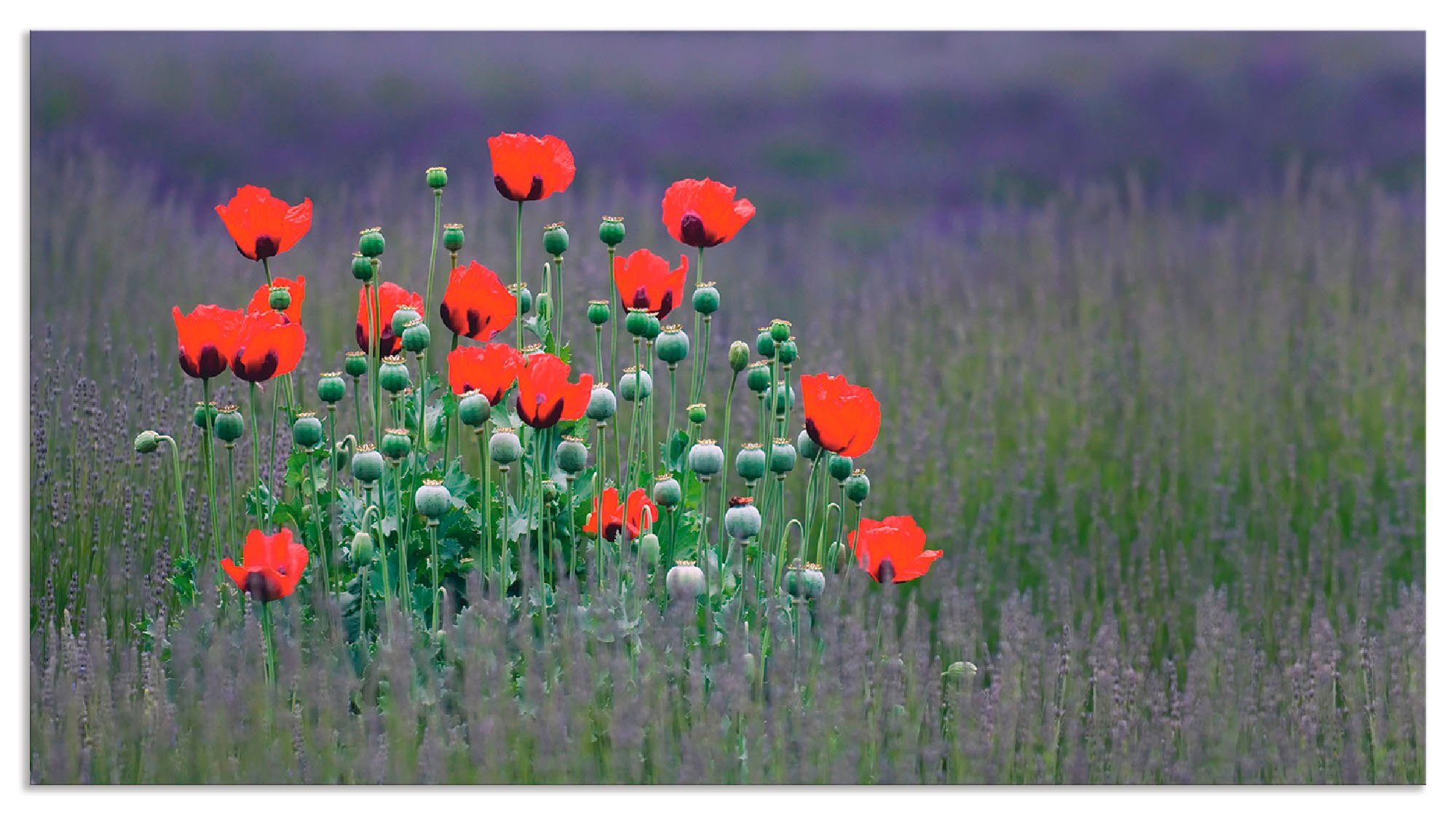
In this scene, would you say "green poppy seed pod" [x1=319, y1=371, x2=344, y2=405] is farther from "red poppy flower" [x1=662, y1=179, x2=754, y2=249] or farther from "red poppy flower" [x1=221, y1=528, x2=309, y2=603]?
"red poppy flower" [x1=662, y1=179, x2=754, y2=249]

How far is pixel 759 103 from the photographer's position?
3.11 metres

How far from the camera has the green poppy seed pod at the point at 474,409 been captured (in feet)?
7.59

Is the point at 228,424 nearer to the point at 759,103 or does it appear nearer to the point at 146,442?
the point at 146,442

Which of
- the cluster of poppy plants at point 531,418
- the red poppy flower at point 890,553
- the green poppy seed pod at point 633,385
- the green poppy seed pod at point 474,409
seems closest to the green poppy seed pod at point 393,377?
the cluster of poppy plants at point 531,418

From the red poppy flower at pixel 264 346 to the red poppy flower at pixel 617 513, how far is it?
482mm

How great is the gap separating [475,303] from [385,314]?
176mm

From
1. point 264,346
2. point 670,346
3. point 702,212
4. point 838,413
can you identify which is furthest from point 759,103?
point 264,346

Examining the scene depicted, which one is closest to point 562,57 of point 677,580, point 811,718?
point 677,580

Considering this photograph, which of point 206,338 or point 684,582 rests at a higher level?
point 206,338

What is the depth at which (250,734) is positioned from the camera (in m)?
2.51

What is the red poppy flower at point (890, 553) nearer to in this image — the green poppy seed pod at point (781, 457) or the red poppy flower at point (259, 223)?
the green poppy seed pod at point (781, 457)

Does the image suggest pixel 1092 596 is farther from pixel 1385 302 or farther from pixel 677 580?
pixel 677 580

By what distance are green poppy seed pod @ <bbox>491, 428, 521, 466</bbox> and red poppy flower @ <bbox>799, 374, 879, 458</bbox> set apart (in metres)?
0.40

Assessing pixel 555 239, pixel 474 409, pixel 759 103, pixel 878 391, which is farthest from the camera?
pixel 878 391
